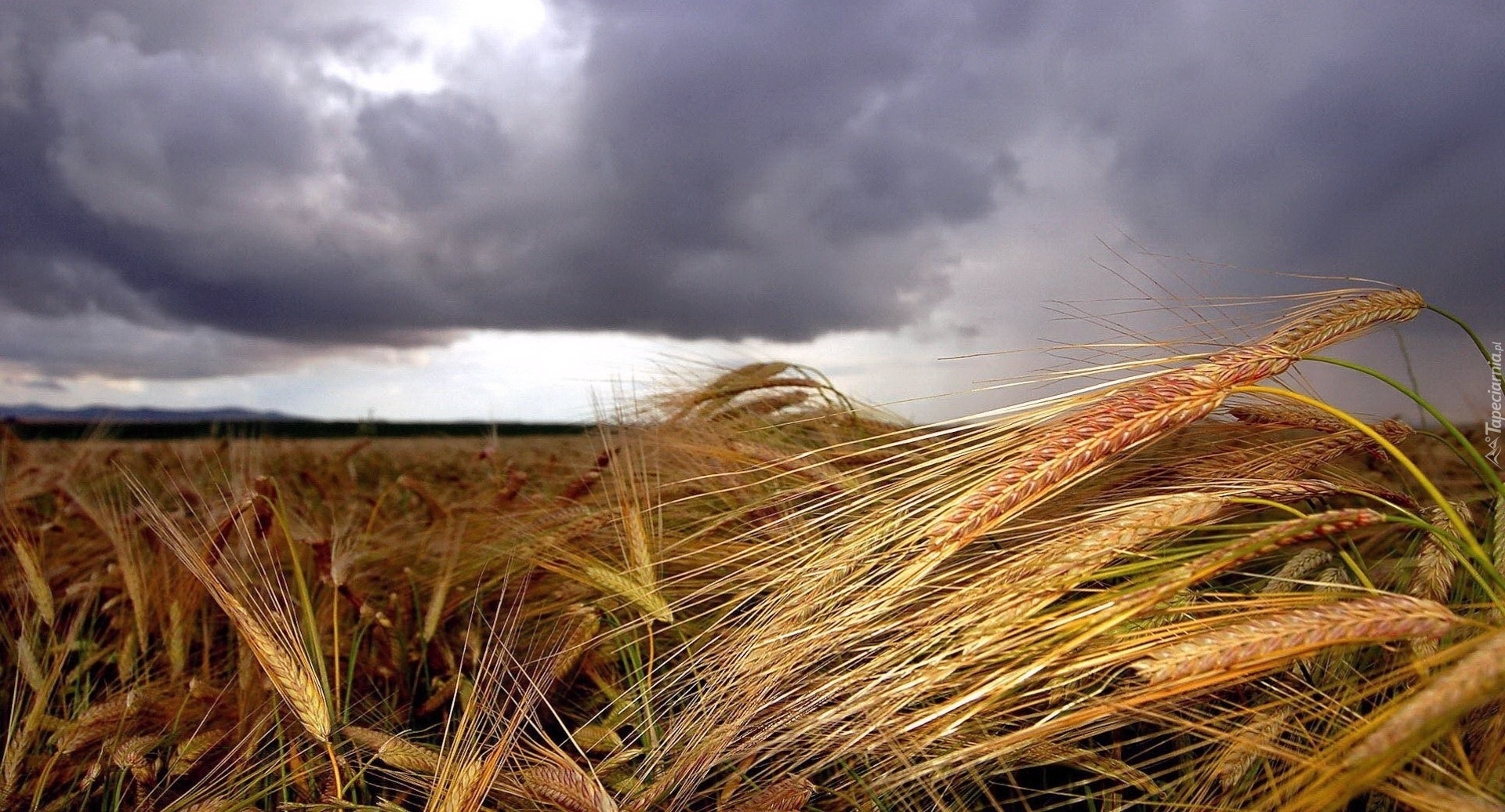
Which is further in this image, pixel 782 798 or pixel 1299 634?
pixel 782 798

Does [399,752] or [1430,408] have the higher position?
[1430,408]

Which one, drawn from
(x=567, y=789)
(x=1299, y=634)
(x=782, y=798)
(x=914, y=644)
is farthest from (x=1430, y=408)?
(x=567, y=789)

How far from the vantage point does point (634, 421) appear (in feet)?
8.68

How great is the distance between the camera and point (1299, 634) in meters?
0.95

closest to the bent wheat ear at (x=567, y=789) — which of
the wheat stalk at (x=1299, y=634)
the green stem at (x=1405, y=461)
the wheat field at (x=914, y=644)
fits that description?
the wheat field at (x=914, y=644)

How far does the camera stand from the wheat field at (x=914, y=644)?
3.49 feet

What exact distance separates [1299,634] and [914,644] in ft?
1.54

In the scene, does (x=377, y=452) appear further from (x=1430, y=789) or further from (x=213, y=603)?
(x=1430, y=789)

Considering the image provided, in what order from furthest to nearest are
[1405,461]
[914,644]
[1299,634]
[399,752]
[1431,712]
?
[399,752] < [914,644] < [1405,461] < [1299,634] < [1431,712]

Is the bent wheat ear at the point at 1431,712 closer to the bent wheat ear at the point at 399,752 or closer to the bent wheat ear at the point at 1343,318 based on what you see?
the bent wheat ear at the point at 1343,318

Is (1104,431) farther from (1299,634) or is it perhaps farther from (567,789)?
(567,789)

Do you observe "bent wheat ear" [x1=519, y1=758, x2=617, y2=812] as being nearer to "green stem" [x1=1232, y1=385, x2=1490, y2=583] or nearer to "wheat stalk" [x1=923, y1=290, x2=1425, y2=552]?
"wheat stalk" [x1=923, y1=290, x2=1425, y2=552]

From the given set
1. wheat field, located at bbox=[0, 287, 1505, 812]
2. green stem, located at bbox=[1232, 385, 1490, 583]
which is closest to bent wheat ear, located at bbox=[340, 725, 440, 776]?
wheat field, located at bbox=[0, 287, 1505, 812]

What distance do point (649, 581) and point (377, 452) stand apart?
5.99 m
